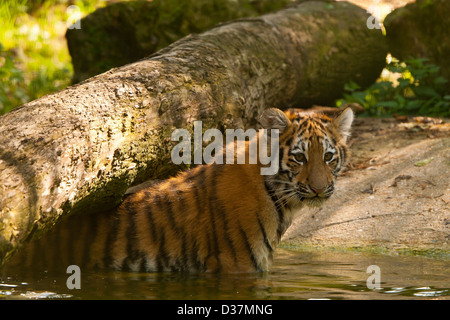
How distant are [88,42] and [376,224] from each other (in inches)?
203

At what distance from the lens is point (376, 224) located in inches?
206

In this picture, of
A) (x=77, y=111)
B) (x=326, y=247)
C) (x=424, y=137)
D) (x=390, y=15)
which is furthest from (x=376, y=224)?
(x=390, y=15)

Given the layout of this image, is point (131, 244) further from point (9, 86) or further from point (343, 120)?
point (9, 86)

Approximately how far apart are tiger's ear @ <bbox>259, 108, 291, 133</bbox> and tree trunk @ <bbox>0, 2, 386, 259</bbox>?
0.72 meters

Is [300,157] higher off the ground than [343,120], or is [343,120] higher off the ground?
[343,120]

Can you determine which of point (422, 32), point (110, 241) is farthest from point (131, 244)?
point (422, 32)

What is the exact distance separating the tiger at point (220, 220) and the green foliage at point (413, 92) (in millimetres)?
3584

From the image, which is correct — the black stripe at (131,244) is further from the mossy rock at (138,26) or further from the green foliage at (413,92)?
the mossy rock at (138,26)

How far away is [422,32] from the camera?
8.02 meters

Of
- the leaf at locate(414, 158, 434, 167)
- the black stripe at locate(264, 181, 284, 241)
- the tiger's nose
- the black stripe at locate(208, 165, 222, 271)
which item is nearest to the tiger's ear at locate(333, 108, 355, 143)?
the tiger's nose

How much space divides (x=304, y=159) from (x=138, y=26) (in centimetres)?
515

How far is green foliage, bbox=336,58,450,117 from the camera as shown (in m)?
7.59

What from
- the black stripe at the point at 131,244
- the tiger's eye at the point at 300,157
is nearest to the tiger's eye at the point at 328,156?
the tiger's eye at the point at 300,157

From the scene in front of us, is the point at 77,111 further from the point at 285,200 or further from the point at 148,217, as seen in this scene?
the point at 285,200
